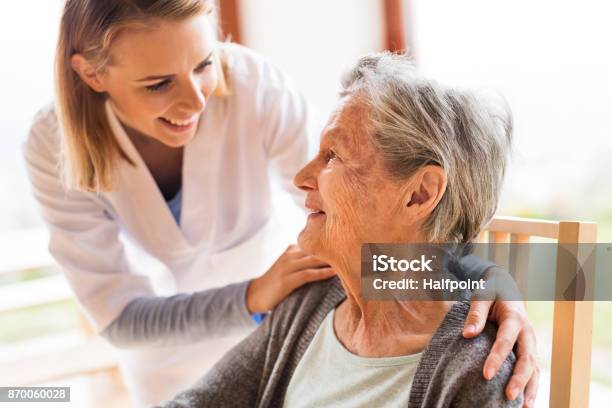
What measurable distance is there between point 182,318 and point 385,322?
56 cm

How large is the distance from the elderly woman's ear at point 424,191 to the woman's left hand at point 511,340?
173mm

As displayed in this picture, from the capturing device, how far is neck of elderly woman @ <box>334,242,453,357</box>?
118cm

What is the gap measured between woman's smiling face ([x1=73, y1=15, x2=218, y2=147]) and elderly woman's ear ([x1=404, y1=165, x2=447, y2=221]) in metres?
0.53

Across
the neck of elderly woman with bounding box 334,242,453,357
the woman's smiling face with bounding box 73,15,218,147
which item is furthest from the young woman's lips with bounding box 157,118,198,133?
the neck of elderly woman with bounding box 334,242,453,357

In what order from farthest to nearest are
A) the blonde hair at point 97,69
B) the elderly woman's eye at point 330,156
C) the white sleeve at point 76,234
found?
the white sleeve at point 76,234 → the blonde hair at point 97,69 → the elderly woman's eye at point 330,156

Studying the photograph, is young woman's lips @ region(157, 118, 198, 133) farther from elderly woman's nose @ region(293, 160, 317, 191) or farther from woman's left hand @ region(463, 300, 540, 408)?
woman's left hand @ region(463, 300, 540, 408)

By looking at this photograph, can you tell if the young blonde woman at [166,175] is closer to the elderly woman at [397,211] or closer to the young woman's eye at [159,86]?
the young woman's eye at [159,86]

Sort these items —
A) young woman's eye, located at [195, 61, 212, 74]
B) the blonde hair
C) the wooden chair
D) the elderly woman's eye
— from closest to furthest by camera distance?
the wooden chair → the elderly woman's eye → the blonde hair → young woman's eye, located at [195, 61, 212, 74]

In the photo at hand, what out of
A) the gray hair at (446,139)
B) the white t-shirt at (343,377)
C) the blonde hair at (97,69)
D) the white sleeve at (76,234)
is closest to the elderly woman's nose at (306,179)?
the gray hair at (446,139)

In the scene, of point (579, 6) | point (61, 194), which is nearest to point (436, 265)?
point (61, 194)

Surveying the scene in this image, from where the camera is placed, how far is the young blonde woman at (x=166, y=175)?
1.40 metres

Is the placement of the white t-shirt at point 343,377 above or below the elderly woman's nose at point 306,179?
below

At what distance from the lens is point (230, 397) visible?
1.39 m

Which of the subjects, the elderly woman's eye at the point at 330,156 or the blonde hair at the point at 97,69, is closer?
the elderly woman's eye at the point at 330,156
